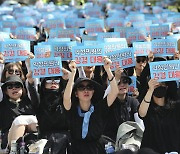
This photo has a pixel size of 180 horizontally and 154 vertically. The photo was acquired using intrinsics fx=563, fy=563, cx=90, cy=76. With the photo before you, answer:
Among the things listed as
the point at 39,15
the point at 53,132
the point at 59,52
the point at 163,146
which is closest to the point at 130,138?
the point at 163,146

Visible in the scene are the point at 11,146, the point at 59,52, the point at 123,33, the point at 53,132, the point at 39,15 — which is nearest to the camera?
the point at 11,146

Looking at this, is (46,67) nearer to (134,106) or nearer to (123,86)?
(123,86)

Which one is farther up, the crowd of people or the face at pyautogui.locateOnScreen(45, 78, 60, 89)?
the face at pyautogui.locateOnScreen(45, 78, 60, 89)

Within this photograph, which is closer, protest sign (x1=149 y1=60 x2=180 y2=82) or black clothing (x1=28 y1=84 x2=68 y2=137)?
protest sign (x1=149 y1=60 x2=180 y2=82)

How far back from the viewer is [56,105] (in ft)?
24.4

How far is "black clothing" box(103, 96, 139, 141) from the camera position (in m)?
7.11

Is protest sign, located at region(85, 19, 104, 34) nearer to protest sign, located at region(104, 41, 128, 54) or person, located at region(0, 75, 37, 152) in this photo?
protest sign, located at region(104, 41, 128, 54)

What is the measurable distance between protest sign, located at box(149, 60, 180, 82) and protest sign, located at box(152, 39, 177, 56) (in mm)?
2607

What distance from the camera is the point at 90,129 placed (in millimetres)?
6613

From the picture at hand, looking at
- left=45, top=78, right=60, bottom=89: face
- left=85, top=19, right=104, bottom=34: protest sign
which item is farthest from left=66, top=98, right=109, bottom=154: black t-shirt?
left=85, top=19, right=104, bottom=34: protest sign

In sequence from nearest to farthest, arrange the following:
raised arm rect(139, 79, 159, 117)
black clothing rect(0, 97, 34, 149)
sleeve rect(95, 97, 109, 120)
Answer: raised arm rect(139, 79, 159, 117), sleeve rect(95, 97, 109, 120), black clothing rect(0, 97, 34, 149)

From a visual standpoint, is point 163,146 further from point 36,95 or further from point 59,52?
point 59,52

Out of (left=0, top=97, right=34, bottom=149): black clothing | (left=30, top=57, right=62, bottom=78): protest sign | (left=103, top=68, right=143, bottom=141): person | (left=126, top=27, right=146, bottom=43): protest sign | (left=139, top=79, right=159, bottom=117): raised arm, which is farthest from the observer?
(left=126, top=27, right=146, bottom=43): protest sign

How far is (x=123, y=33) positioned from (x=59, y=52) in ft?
12.4
